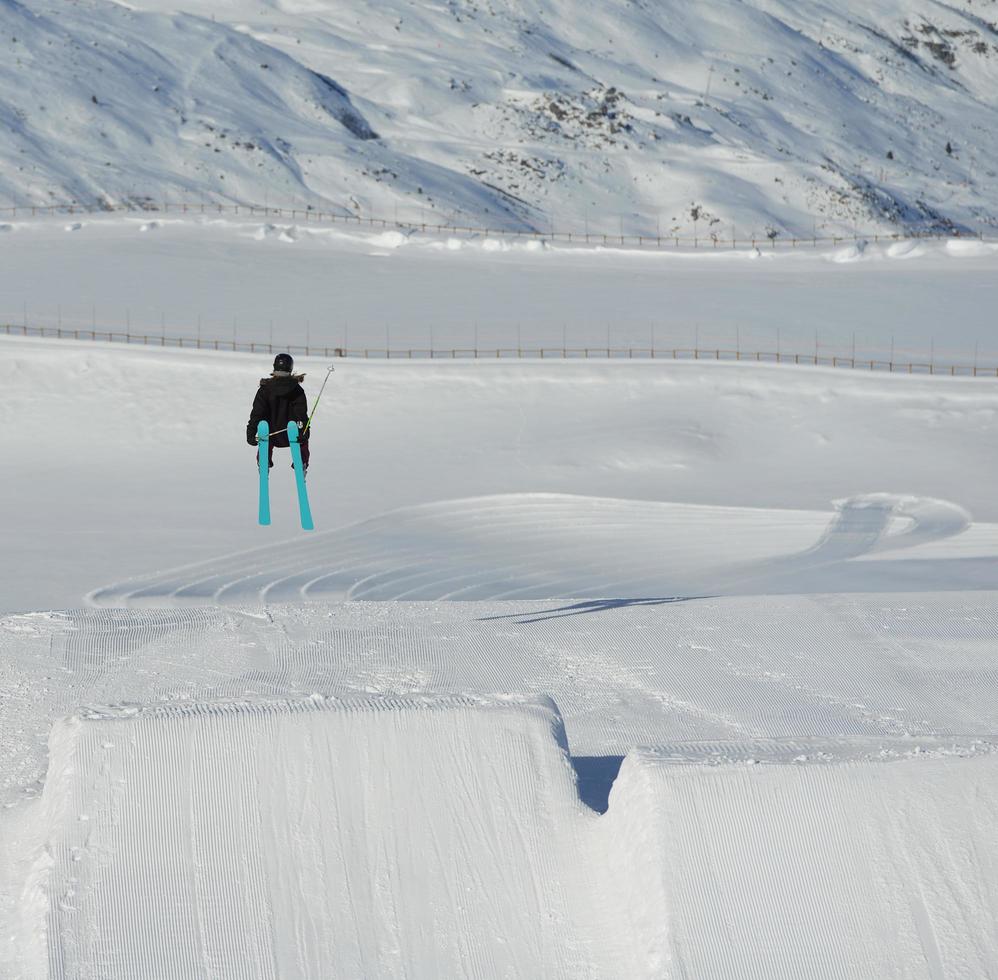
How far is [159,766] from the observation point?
13258 mm

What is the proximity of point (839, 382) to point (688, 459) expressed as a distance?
569 centimetres

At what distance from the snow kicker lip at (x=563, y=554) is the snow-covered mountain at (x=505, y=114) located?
3411cm

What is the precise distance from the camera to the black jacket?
48.6 feet

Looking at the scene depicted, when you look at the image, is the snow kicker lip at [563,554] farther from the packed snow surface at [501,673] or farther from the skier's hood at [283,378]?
the skier's hood at [283,378]

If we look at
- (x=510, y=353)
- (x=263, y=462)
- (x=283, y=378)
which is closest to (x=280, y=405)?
(x=283, y=378)

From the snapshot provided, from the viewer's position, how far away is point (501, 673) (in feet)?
65.4

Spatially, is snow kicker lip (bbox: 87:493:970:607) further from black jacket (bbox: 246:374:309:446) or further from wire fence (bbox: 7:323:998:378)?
black jacket (bbox: 246:374:309:446)

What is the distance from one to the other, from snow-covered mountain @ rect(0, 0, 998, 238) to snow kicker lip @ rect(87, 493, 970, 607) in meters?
34.1

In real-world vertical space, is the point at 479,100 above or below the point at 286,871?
above

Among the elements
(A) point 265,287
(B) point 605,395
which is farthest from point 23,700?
(A) point 265,287

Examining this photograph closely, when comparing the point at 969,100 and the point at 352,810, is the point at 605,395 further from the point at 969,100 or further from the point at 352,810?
the point at 969,100

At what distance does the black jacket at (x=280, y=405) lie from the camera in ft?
48.6

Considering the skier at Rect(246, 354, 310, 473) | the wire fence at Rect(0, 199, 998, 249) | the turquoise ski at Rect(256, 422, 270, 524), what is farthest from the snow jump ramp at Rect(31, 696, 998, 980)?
the wire fence at Rect(0, 199, 998, 249)

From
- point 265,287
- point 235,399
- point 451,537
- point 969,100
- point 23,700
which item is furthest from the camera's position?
point 969,100
